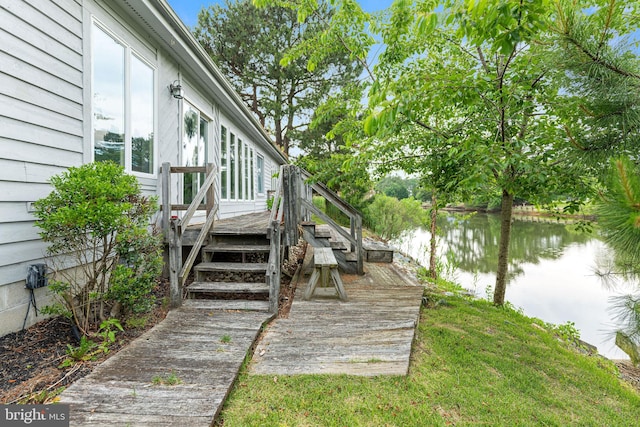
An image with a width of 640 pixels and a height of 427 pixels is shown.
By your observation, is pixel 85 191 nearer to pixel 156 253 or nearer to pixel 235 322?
pixel 156 253

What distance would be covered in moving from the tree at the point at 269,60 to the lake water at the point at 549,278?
28.8ft

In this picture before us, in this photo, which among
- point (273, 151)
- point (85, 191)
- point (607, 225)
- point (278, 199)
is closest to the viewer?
point (607, 225)

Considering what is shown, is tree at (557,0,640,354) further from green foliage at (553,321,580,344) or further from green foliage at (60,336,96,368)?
green foliage at (60,336,96,368)

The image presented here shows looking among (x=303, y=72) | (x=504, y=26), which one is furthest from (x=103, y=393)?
(x=303, y=72)

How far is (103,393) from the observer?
1.98m

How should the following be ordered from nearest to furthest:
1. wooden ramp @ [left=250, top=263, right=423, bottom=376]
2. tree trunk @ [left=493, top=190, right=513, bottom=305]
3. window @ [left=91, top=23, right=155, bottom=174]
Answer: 1. wooden ramp @ [left=250, top=263, right=423, bottom=376]
2. window @ [left=91, top=23, right=155, bottom=174]
3. tree trunk @ [left=493, top=190, right=513, bottom=305]

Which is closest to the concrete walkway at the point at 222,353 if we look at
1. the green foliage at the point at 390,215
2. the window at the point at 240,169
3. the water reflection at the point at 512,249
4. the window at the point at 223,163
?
the window at the point at 223,163

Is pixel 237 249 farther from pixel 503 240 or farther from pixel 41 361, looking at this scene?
pixel 503 240

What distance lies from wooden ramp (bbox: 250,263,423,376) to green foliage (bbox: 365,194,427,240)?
9652 mm

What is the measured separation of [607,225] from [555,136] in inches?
66.1

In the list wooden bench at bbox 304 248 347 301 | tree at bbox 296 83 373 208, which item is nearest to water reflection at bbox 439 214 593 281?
tree at bbox 296 83 373 208

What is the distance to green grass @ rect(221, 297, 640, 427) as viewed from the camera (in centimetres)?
194

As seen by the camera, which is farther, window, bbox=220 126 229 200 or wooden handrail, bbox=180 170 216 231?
window, bbox=220 126 229 200

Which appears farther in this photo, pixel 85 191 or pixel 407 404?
pixel 85 191
